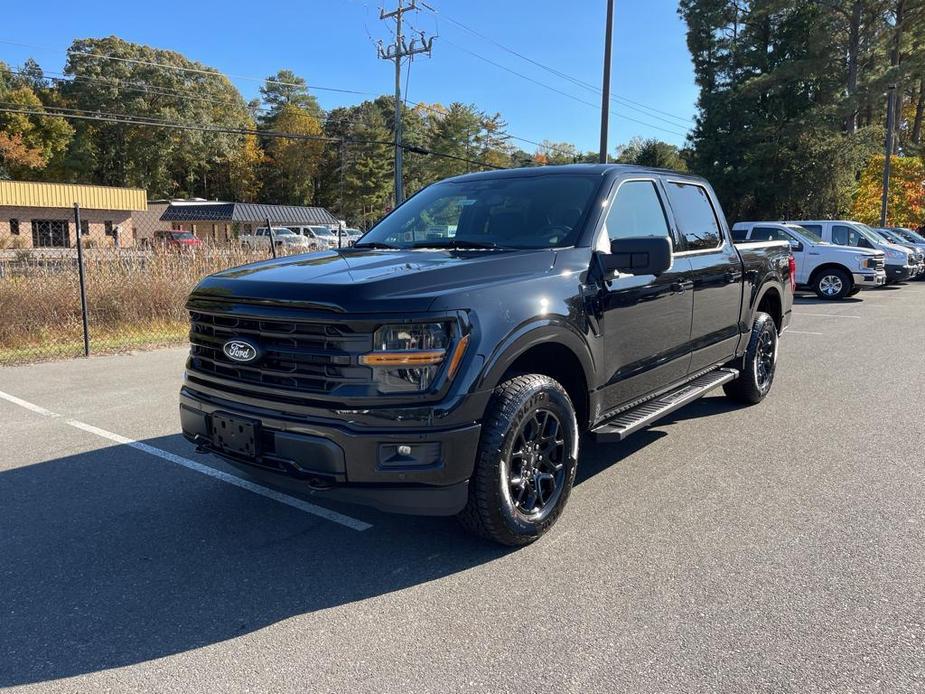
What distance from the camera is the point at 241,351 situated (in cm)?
344

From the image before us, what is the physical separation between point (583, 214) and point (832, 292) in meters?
15.5

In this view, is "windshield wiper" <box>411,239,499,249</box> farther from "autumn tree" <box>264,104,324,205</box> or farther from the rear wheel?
"autumn tree" <box>264,104,324,205</box>

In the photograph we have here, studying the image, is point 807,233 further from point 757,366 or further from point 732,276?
point 732,276

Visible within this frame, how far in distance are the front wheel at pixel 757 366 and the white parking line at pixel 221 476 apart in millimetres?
3905

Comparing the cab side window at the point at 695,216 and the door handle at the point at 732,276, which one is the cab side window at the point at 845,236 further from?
the cab side window at the point at 695,216

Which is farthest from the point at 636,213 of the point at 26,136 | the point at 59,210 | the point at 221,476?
the point at 26,136

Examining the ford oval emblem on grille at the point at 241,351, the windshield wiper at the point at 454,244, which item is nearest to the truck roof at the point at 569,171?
the windshield wiper at the point at 454,244

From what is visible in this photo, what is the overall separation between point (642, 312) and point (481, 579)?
6.44 feet

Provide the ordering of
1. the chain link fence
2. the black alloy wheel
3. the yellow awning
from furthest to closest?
the yellow awning, the chain link fence, the black alloy wheel

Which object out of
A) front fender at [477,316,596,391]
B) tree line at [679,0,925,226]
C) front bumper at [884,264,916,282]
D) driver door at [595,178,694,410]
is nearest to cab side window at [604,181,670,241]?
driver door at [595,178,694,410]

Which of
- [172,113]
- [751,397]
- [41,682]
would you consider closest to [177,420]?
[41,682]

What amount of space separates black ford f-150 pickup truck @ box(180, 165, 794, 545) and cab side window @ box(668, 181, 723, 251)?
0.17 metres

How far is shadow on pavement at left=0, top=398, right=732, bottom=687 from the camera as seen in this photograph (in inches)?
112

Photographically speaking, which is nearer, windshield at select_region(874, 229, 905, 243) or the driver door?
the driver door
